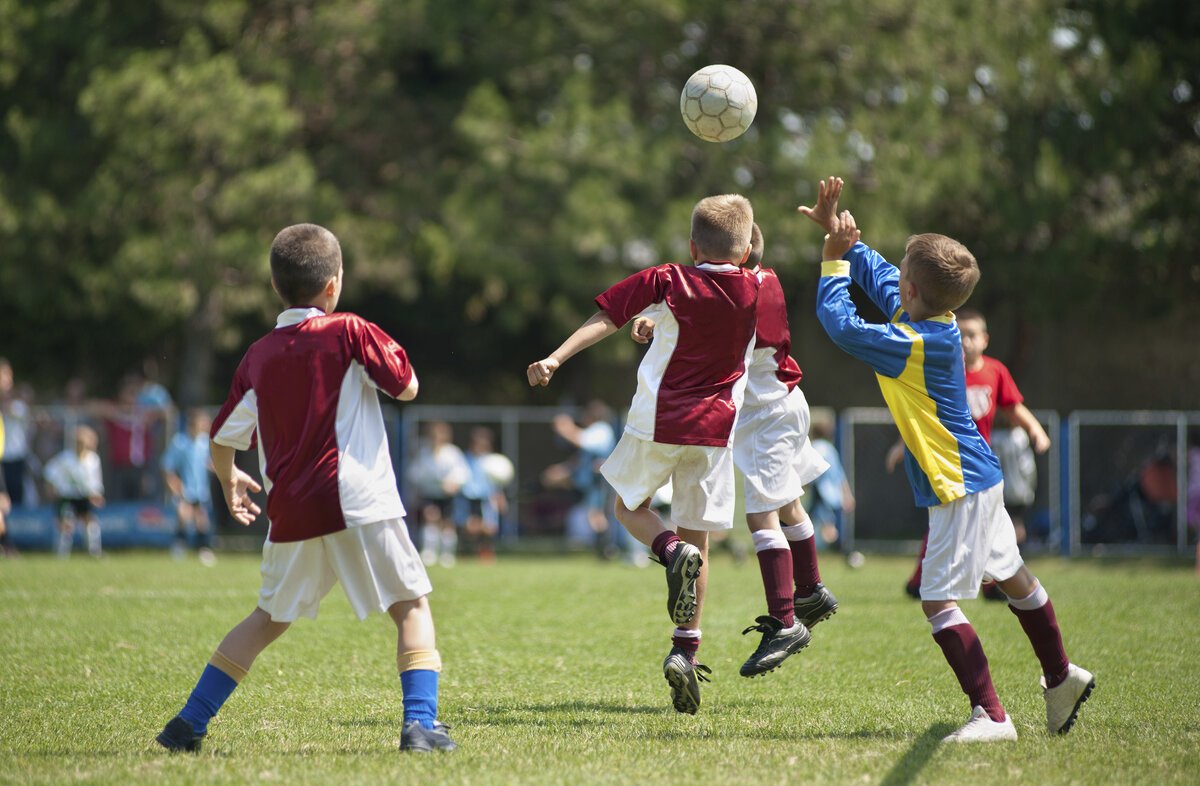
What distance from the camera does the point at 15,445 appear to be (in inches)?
663

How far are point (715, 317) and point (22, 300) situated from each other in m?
16.7

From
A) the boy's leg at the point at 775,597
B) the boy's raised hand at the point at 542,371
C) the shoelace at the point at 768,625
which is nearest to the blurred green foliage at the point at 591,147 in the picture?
the boy's leg at the point at 775,597

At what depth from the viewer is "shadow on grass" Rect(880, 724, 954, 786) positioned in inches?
158

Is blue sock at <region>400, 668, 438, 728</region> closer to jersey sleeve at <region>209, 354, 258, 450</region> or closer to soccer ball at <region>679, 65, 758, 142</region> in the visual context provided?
jersey sleeve at <region>209, 354, 258, 450</region>

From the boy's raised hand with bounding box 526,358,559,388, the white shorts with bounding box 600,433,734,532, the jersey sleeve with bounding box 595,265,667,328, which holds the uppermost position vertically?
the jersey sleeve with bounding box 595,265,667,328

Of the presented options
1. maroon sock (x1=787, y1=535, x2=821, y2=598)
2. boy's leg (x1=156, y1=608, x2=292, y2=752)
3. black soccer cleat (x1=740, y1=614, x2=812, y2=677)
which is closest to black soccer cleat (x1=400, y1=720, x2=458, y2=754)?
boy's leg (x1=156, y1=608, x2=292, y2=752)

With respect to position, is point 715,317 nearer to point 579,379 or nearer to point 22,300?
point 22,300

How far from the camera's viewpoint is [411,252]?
2062 cm

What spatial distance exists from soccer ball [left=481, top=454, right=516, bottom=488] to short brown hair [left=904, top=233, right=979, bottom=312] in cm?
1254

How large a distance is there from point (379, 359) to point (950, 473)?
229 cm

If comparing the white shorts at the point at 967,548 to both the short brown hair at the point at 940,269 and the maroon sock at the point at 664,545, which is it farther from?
the maroon sock at the point at 664,545

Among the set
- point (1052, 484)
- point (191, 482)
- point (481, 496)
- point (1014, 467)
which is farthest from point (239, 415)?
point (1052, 484)

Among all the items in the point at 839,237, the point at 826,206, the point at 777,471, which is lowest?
the point at 777,471

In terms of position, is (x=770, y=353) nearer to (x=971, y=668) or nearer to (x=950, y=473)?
(x=950, y=473)
